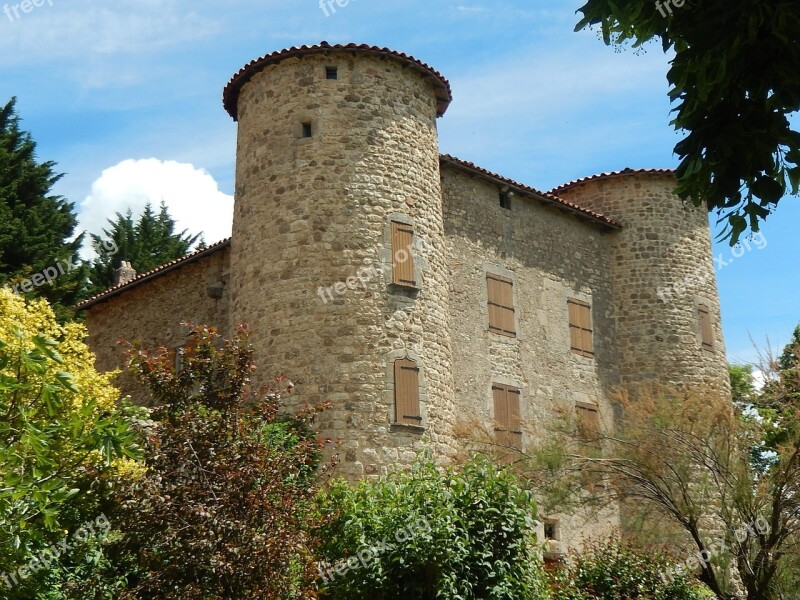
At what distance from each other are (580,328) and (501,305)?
108 inches

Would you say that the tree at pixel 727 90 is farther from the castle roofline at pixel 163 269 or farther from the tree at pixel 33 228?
the tree at pixel 33 228

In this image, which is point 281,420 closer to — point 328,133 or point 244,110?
point 328,133

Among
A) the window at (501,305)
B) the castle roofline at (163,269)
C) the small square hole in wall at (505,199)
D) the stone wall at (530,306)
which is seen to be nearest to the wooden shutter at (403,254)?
the stone wall at (530,306)

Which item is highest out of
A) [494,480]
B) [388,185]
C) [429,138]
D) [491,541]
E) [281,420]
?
[429,138]

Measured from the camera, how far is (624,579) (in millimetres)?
14992

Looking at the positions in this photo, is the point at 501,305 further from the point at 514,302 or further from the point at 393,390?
the point at 393,390

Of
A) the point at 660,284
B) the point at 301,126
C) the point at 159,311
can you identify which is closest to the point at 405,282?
the point at 301,126

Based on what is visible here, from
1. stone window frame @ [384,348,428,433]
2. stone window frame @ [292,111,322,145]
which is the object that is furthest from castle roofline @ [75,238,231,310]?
stone window frame @ [384,348,428,433]

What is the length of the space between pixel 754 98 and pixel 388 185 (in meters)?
12.0

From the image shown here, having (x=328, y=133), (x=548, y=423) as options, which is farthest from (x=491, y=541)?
(x=328, y=133)

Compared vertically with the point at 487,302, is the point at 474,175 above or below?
above

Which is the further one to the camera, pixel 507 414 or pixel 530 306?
pixel 530 306

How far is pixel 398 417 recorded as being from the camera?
52.5 ft

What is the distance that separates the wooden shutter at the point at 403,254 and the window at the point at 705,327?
9.02 metres
